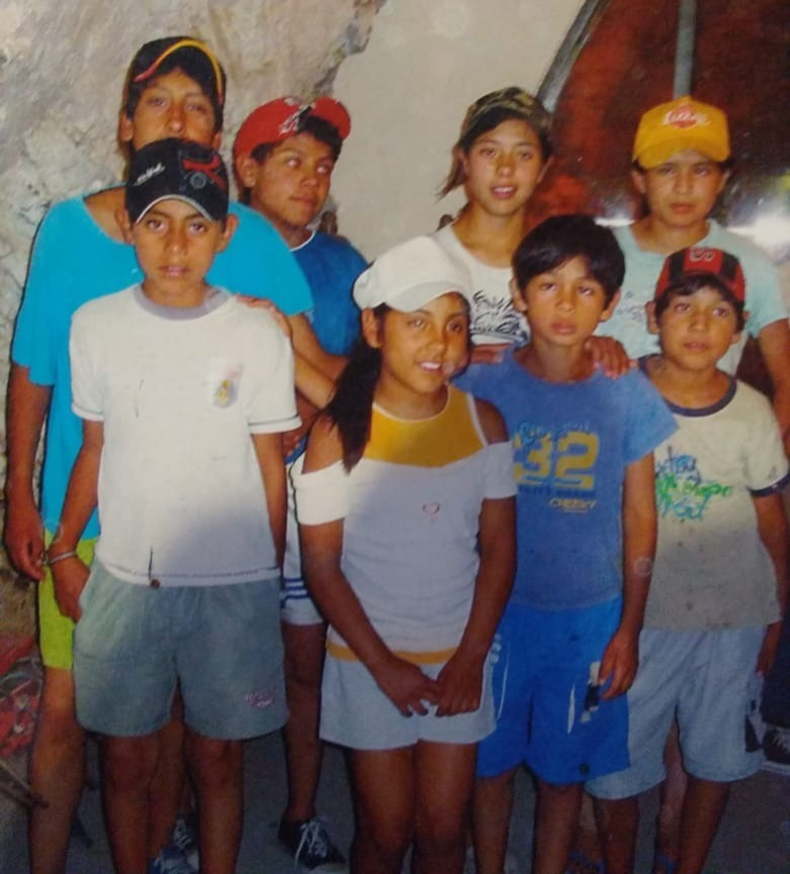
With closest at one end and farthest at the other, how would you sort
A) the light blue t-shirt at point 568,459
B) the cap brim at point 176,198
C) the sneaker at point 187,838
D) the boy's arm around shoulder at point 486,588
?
the cap brim at point 176,198
the boy's arm around shoulder at point 486,588
the light blue t-shirt at point 568,459
the sneaker at point 187,838

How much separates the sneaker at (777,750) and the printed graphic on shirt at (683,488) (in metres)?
0.90

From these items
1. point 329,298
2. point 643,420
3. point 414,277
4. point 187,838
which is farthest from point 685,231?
point 187,838

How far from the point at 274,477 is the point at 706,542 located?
960 mm

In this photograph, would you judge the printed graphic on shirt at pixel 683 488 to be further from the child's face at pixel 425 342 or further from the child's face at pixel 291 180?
the child's face at pixel 291 180

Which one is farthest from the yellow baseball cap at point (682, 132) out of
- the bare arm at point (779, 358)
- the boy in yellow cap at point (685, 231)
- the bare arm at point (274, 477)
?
the bare arm at point (274, 477)

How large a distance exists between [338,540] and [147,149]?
85 centimetres

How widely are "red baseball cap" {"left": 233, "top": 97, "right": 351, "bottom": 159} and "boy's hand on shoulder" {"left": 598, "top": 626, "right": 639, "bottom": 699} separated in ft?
4.21

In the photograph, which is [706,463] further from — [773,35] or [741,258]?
[773,35]

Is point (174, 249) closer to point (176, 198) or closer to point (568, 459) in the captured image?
point (176, 198)

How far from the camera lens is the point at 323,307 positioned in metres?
2.08

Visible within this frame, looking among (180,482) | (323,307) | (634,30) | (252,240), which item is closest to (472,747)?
(180,482)

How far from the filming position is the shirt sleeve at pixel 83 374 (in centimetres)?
178

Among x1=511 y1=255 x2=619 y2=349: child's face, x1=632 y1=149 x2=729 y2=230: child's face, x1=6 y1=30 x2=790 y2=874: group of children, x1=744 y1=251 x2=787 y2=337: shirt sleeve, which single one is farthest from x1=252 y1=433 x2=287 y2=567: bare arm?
x1=744 y1=251 x2=787 y2=337: shirt sleeve

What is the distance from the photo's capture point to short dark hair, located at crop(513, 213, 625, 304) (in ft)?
6.13
